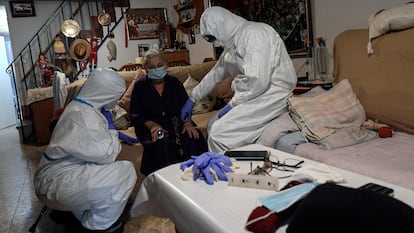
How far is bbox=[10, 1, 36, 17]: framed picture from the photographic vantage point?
20.3ft

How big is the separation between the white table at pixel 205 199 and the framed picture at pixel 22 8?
625 cm

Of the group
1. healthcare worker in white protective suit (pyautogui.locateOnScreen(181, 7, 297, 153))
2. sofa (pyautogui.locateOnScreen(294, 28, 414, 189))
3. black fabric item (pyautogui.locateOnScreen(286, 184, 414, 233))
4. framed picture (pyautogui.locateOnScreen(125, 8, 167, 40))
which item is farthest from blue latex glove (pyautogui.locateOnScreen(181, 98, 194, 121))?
framed picture (pyautogui.locateOnScreen(125, 8, 167, 40))

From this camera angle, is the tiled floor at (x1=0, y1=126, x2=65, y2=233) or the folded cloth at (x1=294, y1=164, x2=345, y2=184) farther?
the tiled floor at (x1=0, y1=126, x2=65, y2=233)

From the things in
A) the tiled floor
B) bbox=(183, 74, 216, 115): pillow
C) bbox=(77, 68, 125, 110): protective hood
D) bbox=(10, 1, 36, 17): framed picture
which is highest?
bbox=(10, 1, 36, 17): framed picture

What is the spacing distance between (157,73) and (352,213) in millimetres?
2151

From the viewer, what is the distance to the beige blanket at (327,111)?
1.86 meters

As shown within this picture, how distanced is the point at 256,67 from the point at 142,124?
1009 millimetres

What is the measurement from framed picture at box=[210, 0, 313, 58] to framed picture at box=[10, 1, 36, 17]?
15.5 ft

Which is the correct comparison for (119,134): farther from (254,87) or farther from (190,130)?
(254,87)

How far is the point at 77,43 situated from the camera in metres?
6.04

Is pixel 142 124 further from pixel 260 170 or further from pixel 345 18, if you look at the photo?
pixel 345 18

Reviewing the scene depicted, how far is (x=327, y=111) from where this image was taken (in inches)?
77.3

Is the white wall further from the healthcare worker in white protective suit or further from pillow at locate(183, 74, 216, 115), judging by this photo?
pillow at locate(183, 74, 216, 115)

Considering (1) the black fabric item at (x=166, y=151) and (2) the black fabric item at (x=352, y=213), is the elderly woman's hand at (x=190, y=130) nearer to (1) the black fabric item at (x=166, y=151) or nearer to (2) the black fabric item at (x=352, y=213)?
(1) the black fabric item at (x=166, y=151)
